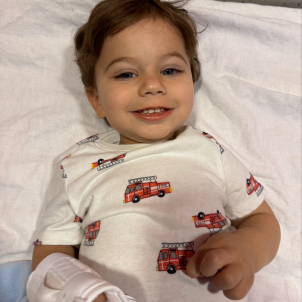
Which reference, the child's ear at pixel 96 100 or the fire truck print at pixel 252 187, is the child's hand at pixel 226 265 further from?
the child's ear at pixel 96 100

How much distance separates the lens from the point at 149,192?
0.91 metres

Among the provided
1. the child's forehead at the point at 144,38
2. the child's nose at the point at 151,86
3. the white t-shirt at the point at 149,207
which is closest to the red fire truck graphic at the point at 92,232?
the white t-shirt at the point at 149,207

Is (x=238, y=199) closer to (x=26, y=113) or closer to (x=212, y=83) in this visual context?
(x=212, y=83)

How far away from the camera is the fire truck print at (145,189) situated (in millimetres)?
905

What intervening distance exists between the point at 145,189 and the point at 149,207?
6 centimetres

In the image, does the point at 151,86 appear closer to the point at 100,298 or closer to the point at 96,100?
the point at 96,100

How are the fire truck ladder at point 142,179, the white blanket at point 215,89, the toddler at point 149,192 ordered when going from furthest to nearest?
1. the white blanket at point 215,89
2. the fire truck ladder at point 142,179
3. the toddler at point 149,192

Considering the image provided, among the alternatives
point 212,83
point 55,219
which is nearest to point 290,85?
point 212,83

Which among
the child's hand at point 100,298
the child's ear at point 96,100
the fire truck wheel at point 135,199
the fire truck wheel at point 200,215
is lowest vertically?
the child's hand at point 100,298

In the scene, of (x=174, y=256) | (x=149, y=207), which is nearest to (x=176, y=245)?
(x=174, y=256)

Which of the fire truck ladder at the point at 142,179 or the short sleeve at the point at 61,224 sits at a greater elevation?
the fire truck ladder at the point at 142,179

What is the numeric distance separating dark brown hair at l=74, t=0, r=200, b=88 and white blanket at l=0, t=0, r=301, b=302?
15 cm

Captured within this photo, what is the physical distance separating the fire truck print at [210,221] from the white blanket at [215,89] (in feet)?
1.23

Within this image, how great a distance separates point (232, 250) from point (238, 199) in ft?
0.84
